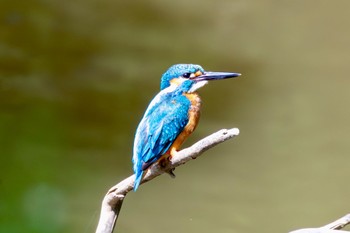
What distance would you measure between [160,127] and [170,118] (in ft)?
0.12

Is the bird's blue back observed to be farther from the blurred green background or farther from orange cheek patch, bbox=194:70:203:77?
the blurred green background

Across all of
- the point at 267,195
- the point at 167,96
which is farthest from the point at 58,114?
the point at 167,96

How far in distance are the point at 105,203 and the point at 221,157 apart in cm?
124

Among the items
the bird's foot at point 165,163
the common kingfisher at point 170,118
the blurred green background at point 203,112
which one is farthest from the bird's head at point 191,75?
the blurred green background at point 203,112

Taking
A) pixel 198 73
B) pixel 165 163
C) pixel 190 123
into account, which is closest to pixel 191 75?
pixel 198 73

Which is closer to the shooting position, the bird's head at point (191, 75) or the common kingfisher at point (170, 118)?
the common kingfisher at point (170, 118)

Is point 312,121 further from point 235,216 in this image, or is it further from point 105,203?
point 105,203

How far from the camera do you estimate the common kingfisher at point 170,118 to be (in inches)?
70.1

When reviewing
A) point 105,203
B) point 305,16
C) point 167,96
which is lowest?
point 105,203

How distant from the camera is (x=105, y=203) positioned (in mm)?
1801

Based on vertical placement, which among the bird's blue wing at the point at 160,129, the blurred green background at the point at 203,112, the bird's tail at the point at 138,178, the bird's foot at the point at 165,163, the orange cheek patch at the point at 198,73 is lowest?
the bird's tail at the point at 138,178

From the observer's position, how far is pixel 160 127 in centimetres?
181

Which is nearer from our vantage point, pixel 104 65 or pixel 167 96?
pixel 167 96

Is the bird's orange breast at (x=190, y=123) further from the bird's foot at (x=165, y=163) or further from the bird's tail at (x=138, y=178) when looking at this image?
the bird's tail at (x=138, y=178)
